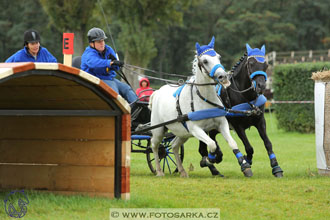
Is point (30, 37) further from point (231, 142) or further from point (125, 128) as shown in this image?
point (231, 142)

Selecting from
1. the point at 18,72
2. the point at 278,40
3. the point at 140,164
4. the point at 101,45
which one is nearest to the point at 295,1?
the point at 278,40

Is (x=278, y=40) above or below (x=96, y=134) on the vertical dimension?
above

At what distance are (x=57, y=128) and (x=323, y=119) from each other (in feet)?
16.4

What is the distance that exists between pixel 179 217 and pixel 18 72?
2274mm

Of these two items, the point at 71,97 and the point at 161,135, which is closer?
the point at 71,97

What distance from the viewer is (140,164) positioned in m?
13.9

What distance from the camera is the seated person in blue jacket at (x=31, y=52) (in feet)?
28.3

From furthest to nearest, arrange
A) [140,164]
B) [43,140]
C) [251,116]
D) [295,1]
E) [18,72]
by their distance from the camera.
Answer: [295,1], [140,164], [251,116], [43,140], [18,72]

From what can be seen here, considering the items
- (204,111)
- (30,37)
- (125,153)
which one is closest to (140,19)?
(204,111)

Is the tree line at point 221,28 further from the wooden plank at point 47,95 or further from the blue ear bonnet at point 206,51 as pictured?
the wooden plank at point 47,95

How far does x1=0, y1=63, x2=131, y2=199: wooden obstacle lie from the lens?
7.08 m

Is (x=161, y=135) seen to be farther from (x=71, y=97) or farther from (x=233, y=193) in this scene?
(x=71, y=97)

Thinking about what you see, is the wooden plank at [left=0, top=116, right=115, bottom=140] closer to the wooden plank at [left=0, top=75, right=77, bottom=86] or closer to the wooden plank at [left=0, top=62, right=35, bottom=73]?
the wooden plank at [left=0, top=75, right=77, bottom=86]

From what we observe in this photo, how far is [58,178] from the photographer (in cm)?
802
